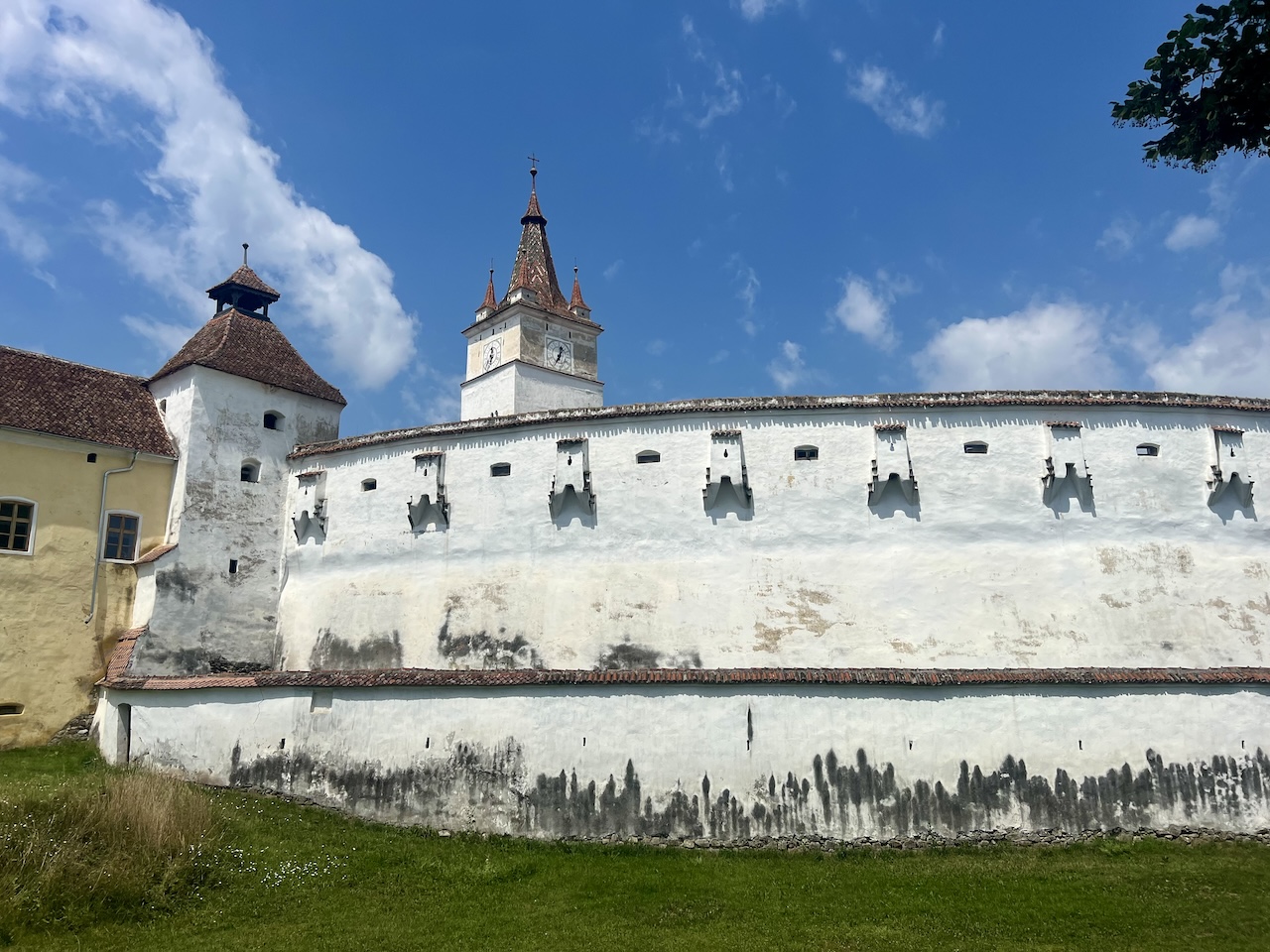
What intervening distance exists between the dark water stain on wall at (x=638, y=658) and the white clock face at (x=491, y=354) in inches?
867

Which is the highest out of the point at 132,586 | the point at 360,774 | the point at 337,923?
the point at 132,586

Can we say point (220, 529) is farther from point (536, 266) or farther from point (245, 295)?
point (536, 266)

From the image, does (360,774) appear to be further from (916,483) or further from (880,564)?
(916,483)

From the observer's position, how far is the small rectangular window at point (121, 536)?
79.5 ft

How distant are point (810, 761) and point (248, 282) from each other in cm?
2250

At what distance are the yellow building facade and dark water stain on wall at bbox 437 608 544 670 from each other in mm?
8123

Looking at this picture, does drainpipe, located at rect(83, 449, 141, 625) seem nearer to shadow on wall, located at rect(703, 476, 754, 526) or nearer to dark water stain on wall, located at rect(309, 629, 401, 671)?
dark water stain on wall, located at rect(309, 629, 401, 671)

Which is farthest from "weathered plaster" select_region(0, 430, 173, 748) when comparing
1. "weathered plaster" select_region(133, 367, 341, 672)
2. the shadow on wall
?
the shadow on wall

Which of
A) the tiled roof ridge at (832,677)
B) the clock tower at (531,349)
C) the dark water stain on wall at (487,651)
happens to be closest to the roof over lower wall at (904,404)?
the dark water stain on wall at (487,651)

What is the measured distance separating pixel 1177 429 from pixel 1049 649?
593 cm

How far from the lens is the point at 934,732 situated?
16.8 metres

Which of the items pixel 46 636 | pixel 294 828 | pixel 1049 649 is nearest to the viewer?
pixel 294 828

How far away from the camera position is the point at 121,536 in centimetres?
→ 2447

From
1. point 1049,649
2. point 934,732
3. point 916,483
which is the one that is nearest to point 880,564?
point 916,483
